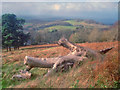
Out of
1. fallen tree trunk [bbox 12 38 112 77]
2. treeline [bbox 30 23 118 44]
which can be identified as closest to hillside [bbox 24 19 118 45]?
treeline [bbox 30 23 118 44]

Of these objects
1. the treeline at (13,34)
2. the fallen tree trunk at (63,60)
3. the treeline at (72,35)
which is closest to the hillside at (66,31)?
the treeline at (72,35)

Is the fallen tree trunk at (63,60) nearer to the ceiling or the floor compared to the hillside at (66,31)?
nearer to the floor

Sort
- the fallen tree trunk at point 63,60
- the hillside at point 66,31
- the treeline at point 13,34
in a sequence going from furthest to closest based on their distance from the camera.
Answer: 1. the treeline at point 13,34
2. the hillside at point 66,31
3. the fallen tree trunk at point 63,60

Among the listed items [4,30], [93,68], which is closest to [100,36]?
[93,68]

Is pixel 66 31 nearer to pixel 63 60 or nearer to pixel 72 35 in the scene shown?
pixel 72 35

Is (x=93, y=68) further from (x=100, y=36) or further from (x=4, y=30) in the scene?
(x=4, y=30)

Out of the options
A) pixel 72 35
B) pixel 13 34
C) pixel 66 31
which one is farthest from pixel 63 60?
pixel 13 34

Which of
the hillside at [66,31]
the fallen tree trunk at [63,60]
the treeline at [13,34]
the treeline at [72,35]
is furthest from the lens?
the treeline at [13,34]

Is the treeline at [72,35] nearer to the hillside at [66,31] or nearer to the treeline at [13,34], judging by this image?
the hillside at [66,31]

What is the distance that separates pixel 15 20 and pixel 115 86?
12239mm

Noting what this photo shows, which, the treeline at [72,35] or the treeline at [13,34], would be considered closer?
the treeline at [72,35]

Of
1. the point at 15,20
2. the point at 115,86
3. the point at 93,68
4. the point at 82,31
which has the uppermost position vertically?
the point at 15,20

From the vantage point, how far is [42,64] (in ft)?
16.8

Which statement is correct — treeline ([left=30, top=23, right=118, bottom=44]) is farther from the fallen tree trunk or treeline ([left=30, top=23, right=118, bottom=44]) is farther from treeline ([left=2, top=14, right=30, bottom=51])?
the fallen tree trunk
